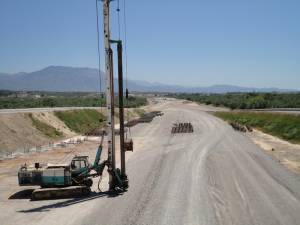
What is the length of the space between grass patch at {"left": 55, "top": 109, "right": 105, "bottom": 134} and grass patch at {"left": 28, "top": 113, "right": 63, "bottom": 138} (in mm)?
6322

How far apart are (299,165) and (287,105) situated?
77993 mm

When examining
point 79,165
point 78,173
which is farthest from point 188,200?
point 79,165

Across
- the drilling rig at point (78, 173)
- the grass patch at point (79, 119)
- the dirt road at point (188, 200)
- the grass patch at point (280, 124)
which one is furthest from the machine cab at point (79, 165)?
the grass patch at point (79, 119)

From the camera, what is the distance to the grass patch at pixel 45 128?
53.0m

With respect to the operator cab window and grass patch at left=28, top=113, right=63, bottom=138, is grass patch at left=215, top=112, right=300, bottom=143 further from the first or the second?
the operator cab window

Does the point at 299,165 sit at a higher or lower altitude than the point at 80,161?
lower

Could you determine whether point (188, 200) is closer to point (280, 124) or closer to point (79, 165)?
point (79, 165)

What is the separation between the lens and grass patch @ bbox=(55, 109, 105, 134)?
208 feet

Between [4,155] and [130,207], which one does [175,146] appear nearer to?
[4,155]

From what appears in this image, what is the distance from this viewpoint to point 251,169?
96.0 feet

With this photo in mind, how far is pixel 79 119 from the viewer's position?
227 ft

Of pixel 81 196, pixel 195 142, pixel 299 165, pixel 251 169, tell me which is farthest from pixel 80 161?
pixel 195 142

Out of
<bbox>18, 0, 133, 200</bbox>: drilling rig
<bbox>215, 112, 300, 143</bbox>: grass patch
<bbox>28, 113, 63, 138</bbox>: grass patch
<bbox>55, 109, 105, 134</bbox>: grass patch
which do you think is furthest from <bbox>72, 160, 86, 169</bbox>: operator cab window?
<bbox>55, 109, 105, 134</bbox>: grass patch

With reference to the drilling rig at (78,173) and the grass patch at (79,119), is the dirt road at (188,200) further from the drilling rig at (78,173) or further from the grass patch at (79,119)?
A: the grass patch at (79,119)
